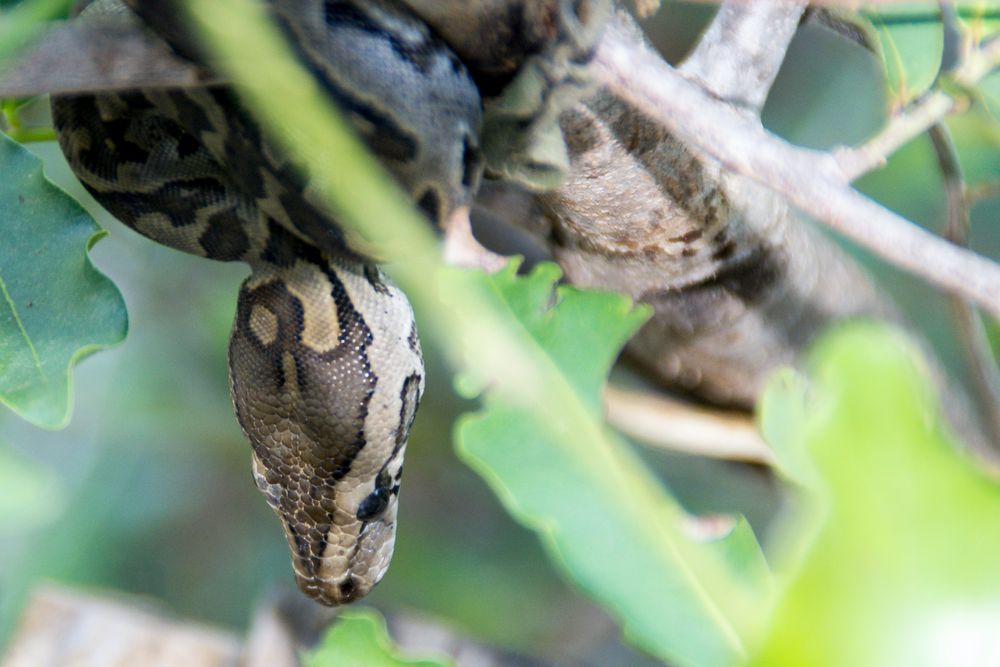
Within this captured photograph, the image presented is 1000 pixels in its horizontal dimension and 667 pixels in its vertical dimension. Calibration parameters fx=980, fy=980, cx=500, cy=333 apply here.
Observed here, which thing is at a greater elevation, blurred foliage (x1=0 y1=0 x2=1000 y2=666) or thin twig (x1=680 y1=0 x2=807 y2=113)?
thin twig (x1=680 y1=0 x2=807 y2=113)

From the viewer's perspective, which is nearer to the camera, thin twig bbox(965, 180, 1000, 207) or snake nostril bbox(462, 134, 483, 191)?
snake nostril bbox(462, 134, 483, 191)

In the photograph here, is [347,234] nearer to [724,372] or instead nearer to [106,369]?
[724,372]

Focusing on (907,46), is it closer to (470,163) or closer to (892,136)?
(892,136)

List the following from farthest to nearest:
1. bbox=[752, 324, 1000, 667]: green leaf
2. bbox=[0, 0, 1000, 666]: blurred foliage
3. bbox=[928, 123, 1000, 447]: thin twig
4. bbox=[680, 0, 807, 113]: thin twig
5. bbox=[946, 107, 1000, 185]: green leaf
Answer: bbox=[0, 0, 1000, 666]: blurred foliage < bbox=[946, 107, 1000, 185]: green leaf < bbox=[928, 123, 1000, 447]: thin twig < bbox=[680, 0, 807, 113]: thin twig < bbox=[752, 324, 1000, 667]: green leaf

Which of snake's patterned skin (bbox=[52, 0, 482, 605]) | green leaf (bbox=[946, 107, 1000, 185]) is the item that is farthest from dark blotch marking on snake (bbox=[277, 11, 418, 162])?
green leaf (bbox=[946, 107, 1000, 185])

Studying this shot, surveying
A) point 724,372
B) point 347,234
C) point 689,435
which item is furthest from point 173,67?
point 689,435

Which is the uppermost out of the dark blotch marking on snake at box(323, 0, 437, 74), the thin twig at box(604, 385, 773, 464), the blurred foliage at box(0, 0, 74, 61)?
the blurred foliage at box(0, 0, 74, 61)

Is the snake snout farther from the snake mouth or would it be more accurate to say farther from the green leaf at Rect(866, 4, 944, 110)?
the green leaf at Rect(866, 4, 944, 110)
